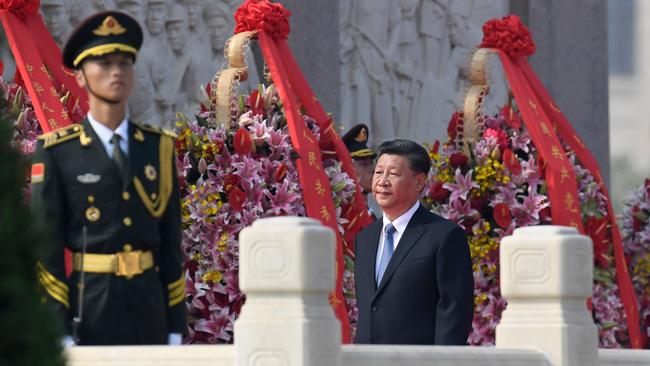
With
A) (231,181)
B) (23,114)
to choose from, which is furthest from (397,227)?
(23,114)

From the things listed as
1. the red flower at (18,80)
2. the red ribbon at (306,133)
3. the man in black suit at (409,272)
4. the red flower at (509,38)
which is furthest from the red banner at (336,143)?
the man in black suit at (409,272)

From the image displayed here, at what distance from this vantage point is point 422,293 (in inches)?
319

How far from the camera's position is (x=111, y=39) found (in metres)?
6.86

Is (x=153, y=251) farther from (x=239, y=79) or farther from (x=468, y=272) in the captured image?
(x=239, y=79)

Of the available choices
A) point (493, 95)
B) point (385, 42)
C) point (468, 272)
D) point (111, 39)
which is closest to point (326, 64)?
point (385, 42)

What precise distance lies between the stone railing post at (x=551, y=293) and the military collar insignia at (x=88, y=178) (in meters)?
1.71

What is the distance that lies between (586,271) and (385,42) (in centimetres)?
737

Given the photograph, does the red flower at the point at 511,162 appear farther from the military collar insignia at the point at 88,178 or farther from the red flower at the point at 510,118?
the military collar insignia at the point at 88,178

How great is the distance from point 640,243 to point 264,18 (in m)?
3.26

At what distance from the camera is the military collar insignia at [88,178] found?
673 centimetres

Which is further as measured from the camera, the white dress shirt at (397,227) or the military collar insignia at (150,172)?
the white dress shirt at (397,227)

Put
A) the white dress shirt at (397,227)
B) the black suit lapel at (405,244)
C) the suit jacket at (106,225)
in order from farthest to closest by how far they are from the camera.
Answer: the white dress shirt at (397,227), the black suit lapel at (405,244), the suit jacket at (106,225)

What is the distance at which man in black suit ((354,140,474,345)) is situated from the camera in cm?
805

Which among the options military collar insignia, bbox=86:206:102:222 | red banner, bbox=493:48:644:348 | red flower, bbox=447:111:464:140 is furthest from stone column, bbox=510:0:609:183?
military collar insignia, bbox=86:206:102:222
